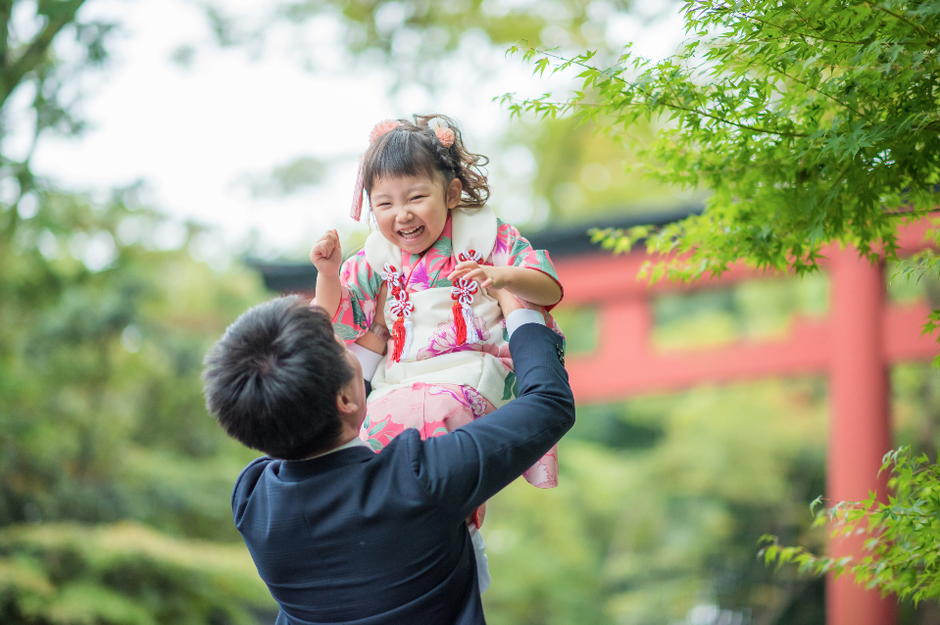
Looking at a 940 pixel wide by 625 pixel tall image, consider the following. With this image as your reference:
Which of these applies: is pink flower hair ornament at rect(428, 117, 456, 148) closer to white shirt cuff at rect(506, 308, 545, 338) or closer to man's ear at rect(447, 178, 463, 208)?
man's ear at rect(447, 178, 463, 208)

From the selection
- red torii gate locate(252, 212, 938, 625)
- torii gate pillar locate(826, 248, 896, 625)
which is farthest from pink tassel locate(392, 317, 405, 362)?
torii gate pillar locate(826, 248, 896, 625)

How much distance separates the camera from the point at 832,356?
21.6 ft

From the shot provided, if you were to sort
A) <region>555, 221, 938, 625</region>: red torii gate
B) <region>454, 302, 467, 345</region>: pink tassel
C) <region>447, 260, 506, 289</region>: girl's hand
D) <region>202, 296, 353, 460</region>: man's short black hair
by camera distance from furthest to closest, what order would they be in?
<region>555, 221, 938, 625</region>: red torii gate → <region>454, 302, 467, 345</region>: pink tassel → <region>447, 260, 506, 289</region>: girl's hand → <region>202, 296, 353, 460</region>: man's short black hair

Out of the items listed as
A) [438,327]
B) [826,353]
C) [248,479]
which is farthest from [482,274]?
[826,353]

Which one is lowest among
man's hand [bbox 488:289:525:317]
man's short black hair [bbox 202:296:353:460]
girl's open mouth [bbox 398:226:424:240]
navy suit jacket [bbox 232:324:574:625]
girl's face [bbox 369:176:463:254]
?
navy suit jacket [bbox 232:324:574:625]

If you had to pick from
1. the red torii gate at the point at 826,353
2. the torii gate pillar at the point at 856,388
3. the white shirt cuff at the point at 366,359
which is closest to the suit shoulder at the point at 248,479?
the white shirt cuff at the point at 366,359

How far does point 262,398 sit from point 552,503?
9.21 m

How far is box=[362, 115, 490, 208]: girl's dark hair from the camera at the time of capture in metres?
1.74

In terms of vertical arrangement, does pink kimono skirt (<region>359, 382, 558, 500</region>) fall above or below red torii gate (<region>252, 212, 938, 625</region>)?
below

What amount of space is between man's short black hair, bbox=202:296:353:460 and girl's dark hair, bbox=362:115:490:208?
42 cm

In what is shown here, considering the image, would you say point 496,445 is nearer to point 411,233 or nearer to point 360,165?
point 411,233

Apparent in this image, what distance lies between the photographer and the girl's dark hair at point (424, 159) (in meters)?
1.74

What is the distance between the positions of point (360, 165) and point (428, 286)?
300 millimetres

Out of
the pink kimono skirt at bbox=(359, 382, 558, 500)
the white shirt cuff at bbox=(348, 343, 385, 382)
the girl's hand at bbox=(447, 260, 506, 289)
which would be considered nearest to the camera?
the girl's hand at bbox=(447, 260, 506, 289)
